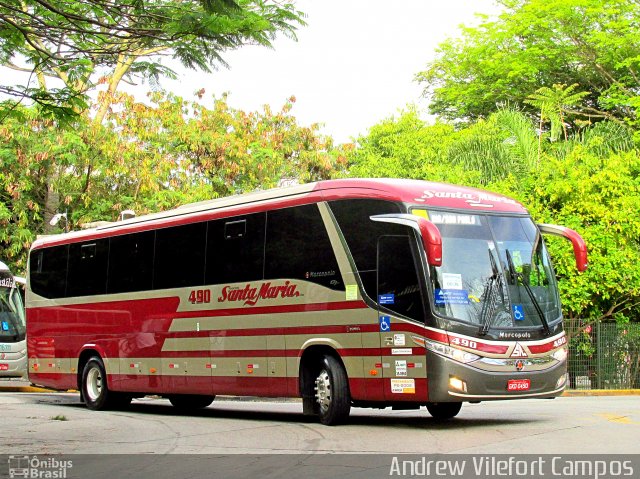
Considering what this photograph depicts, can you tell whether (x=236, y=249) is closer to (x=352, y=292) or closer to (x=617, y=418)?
(x=352, y=292)

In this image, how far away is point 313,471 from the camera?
982cm

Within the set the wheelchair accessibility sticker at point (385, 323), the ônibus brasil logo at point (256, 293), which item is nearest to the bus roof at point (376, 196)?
the ônibus brasil logo at point (256, 293)

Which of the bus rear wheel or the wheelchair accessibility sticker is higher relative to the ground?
the wheelchair accessibility sticker

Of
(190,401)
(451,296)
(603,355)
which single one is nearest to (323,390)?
(451,296)

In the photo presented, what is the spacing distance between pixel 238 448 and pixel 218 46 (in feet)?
14.8

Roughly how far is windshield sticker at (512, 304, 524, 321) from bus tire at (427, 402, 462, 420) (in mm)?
2208

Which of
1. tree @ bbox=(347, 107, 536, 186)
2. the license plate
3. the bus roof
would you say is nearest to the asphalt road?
the license plate

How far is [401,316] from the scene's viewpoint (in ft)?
45.3

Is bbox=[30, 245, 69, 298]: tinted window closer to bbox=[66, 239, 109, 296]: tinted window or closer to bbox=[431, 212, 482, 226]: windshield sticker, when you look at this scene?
bbox=[66, 239, 109, 296]: tinted window

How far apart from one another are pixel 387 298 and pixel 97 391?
27.3ft

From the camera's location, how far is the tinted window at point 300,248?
1492 centimetres

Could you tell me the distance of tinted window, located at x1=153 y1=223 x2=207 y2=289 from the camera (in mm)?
17609

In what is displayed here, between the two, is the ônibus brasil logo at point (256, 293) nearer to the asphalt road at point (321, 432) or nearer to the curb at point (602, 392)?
the asphalt road at point (321, 432)

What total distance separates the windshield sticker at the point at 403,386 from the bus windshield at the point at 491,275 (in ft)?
3.30
